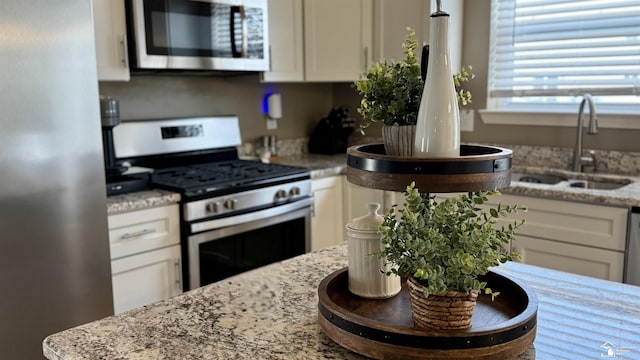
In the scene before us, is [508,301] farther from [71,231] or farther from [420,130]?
[71,231]

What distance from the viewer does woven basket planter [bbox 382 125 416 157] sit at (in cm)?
107

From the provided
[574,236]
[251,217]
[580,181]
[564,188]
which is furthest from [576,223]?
[251,217]

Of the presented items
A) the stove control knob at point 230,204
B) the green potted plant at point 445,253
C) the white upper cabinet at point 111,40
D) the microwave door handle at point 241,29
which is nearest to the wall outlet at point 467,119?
the microwave door handle at point 241,29

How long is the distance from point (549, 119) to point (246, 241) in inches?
69.5

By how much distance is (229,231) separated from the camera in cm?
264

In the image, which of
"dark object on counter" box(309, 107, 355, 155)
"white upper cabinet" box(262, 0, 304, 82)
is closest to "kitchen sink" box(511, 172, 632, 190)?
"dark object on counter" box(309, 107, 355, 155)

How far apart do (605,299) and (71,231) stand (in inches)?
67.6

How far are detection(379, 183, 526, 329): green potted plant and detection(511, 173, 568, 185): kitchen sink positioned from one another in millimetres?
2240

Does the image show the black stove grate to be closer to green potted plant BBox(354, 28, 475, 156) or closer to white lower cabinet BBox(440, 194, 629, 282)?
white lower cabinet BBox(440, 194, 629, 282)

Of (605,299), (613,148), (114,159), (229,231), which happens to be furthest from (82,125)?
(613,148)

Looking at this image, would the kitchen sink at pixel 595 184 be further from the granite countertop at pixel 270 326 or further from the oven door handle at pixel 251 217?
the granite countertop at pixel 270 326

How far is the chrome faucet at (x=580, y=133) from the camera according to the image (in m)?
2.78

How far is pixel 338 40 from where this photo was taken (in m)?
3.45

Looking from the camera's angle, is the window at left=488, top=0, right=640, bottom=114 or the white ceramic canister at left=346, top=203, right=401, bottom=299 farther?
the window at left=488, top=0, right=640, bottom=114
